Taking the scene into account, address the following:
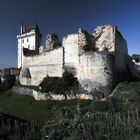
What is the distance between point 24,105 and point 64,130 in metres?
20.4

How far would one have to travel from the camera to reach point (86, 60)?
28750 mm

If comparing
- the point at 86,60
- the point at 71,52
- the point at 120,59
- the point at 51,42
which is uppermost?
the point at 51,42

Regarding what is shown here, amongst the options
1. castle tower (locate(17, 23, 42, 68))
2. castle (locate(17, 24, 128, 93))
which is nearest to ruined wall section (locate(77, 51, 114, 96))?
castle (locate(17, 24, 128, 93))

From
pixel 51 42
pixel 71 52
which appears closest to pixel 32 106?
pixel 71 52

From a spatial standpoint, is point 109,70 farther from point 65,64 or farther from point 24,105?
point 24,105

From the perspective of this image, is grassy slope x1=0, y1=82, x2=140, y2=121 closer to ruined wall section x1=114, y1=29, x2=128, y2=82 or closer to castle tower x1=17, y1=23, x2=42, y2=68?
ruined wall section x1=114, y1=29, x2=128, y2=82

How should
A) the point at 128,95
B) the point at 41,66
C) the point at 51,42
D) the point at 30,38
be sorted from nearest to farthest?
the point at 128,95, the point at 41,66, the point at 51,42, the point at 30,38

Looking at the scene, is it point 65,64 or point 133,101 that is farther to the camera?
point 65,64

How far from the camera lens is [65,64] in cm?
3253

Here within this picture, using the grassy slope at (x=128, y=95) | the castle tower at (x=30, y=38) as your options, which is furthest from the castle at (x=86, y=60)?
the castle tower at (x=30, y=38)

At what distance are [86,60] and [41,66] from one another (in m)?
9.11

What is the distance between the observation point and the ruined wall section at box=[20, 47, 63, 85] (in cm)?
3341

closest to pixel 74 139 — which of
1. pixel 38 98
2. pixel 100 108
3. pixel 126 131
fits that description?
pixel 126 131

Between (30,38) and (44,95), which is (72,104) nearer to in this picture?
(44,95)
